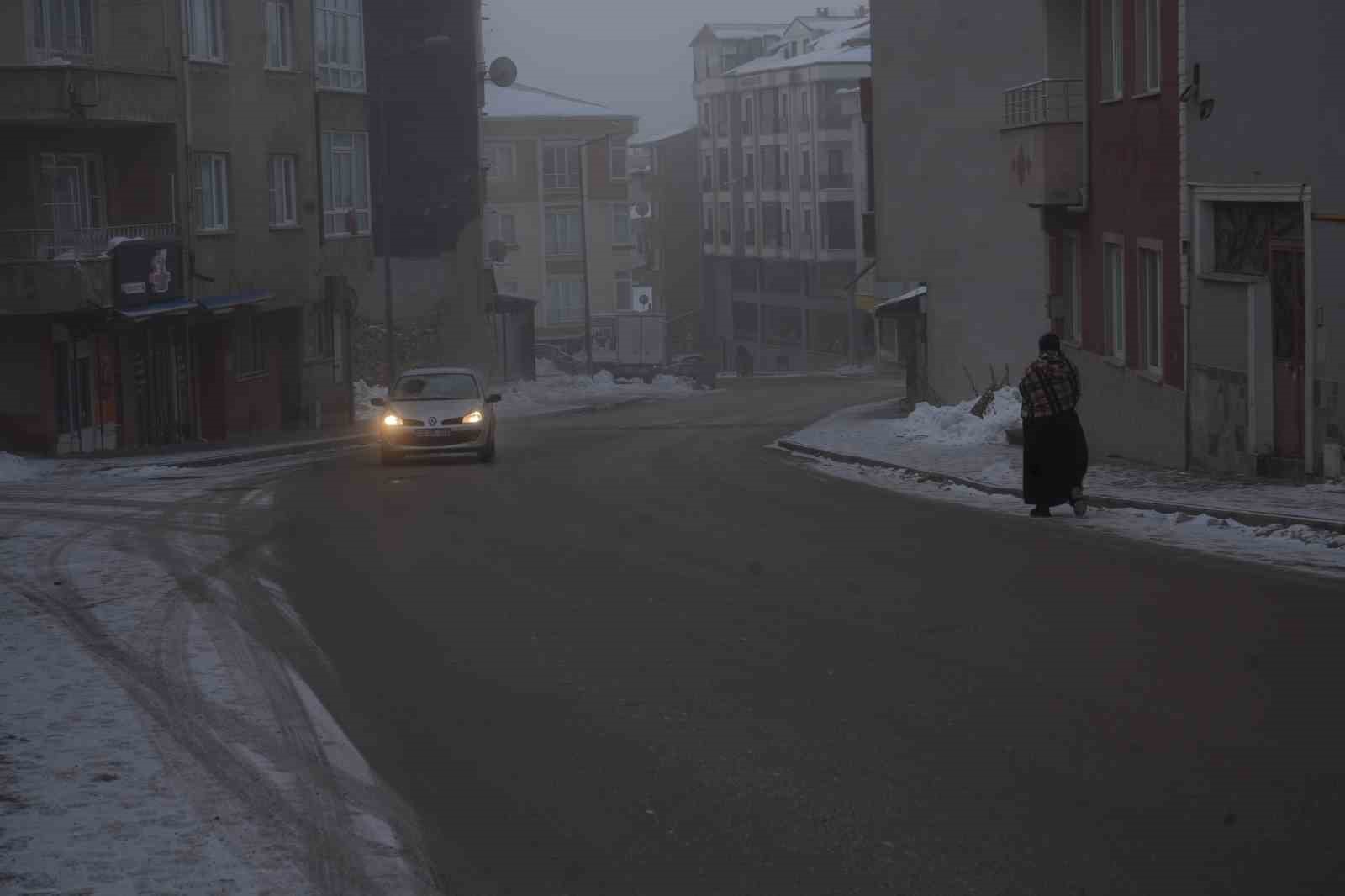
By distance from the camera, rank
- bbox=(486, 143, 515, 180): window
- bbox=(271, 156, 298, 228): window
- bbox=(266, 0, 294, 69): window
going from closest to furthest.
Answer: bbox=(266, 0, 294, 69): window → bbox=(271, 156, 298, 228): window → bbox=(486, 143, 515, 180): window

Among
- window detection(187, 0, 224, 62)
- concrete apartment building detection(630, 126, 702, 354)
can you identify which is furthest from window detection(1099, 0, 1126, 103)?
concrete apartment building detection(630, 126, 702, 354)

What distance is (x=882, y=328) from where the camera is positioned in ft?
282

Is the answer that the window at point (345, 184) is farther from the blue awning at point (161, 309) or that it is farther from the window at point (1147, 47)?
the window at point (1147, 47)

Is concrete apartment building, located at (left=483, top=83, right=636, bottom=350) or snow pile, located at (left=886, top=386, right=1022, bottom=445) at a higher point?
concrete apartment building, located at (left=483, top=83, right=636, bottom=350)

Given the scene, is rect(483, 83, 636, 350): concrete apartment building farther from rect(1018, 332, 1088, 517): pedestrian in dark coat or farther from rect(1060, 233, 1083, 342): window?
rect(1018, 332, 1088, 517): pedestrian in dark coat

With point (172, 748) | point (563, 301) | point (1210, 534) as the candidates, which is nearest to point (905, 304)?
point (1210, 534)

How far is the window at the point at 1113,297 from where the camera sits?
2500cm

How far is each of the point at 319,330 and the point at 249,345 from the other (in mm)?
4187

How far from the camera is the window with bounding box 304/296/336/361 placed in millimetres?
44250

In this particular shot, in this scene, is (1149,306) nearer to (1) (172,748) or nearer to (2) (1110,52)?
(2) (1110,52)

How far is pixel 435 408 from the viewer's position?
28.5m

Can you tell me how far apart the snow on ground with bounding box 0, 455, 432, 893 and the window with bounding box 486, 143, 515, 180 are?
81.4 m

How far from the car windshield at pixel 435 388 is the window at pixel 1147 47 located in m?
12.1

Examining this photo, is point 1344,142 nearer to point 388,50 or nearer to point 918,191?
point 918,191
